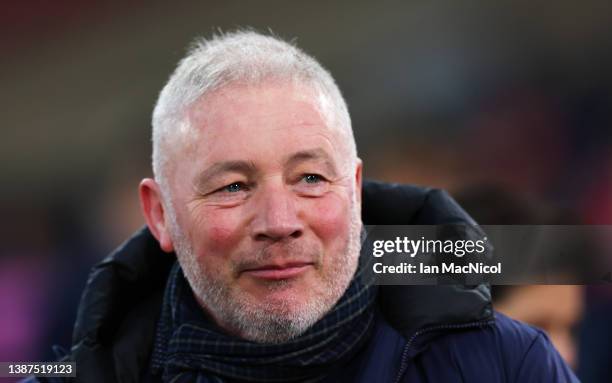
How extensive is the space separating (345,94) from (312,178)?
1.00m

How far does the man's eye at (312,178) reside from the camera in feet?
3.21

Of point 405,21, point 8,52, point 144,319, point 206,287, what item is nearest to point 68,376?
point 144,319

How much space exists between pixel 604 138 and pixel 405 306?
3.34ft

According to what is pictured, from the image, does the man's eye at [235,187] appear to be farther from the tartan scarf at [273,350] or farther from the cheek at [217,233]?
the tartan scarf at [273,350]

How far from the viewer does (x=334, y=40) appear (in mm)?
1886

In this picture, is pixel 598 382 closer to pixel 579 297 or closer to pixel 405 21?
pixel 579 297

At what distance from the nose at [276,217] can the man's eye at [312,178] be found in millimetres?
38

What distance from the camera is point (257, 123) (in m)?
0.96

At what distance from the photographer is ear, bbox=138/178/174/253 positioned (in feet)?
3.66

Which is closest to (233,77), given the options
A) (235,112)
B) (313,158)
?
(235,112)

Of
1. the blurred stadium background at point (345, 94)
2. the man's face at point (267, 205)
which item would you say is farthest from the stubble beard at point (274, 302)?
the blurred stadium background at point (345, 94)

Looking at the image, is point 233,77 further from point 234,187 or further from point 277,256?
point 277,256

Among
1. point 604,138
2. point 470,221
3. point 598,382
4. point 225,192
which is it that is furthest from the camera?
point 604,138

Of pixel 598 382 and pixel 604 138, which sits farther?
pixel 604 138
